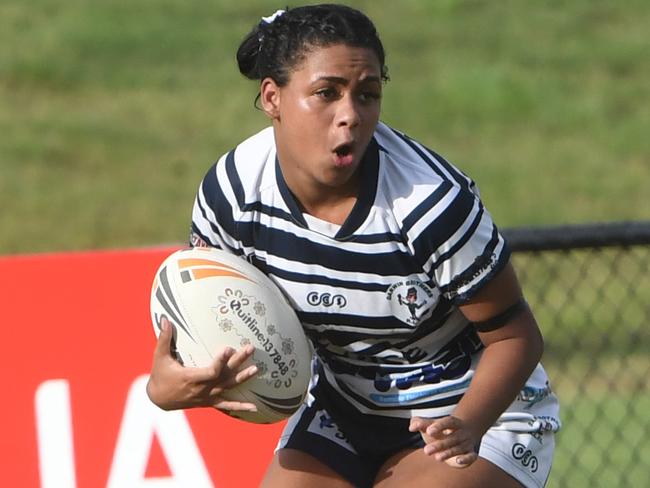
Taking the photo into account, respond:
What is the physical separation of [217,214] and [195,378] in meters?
0.49

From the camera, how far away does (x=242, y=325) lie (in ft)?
13.2

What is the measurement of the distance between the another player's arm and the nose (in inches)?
21.4

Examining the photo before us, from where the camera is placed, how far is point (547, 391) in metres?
4.39

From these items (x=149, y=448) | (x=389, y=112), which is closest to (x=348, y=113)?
(x=149, y=448)

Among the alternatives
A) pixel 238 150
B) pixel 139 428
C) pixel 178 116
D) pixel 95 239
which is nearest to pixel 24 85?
pixel 178 116

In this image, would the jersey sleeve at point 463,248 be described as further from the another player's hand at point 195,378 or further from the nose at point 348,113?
the another player's hand at point 195,378

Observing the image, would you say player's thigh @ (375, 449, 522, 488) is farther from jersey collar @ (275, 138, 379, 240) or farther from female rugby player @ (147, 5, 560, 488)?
jersey collar @ (275, 138, 379, 240)

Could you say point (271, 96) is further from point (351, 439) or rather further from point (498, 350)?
point (351, 439)

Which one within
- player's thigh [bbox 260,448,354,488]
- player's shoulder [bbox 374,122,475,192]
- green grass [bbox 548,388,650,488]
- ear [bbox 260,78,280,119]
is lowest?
green grass [bbox 548,388,650,488]

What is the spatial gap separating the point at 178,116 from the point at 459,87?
2.24m

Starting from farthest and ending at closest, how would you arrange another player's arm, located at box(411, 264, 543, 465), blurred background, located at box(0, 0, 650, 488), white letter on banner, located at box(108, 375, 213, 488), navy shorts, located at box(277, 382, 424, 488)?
blurred background, located at box(0, 0, 650, 488)
white letter on banner, located at box(108, 375, 213, 488)
navy shorts, located at box(277, 382, 424, 488)
another player's arm, located at box(411, 264, 543, 465)

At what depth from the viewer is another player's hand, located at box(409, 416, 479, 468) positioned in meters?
3.68

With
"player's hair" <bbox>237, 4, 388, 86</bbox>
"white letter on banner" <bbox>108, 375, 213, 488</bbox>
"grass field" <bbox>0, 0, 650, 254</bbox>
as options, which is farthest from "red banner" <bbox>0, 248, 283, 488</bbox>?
"grass field" <bbox>0, 0, 650, 254</bbox>

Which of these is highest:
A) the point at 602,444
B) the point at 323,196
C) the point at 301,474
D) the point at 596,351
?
the point at 323,196
